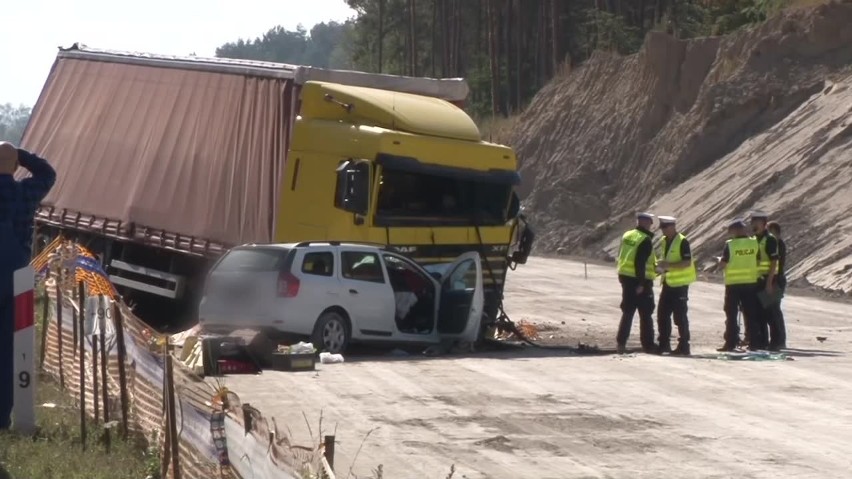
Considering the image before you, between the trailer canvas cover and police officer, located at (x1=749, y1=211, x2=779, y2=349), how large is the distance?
15.9 ft

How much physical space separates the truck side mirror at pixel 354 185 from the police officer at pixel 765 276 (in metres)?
5.03

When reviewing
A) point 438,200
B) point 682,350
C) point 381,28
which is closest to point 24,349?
point 438,200

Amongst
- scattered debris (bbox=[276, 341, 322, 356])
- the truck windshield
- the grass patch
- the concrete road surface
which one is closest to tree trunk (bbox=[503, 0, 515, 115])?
the truck windshield

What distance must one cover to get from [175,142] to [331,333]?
5.65 m

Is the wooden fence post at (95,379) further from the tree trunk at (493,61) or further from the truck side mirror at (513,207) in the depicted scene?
the tree trunk at (493,61)

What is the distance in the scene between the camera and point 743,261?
1927 cm

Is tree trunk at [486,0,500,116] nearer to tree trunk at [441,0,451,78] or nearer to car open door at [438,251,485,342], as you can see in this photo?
tree trunk at [441,0,451,78]

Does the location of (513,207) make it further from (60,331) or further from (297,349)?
(60,331)

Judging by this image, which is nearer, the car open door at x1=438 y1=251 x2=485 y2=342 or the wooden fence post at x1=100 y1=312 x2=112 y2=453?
the wooden fence post at x1=100 y1=312 x2=112 y2=453

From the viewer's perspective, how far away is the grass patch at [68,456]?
9750 mm

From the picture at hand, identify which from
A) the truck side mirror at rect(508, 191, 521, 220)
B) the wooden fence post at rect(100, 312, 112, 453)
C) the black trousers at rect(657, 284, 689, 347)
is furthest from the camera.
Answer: the truck side mirror at rect(508, 191, 521, 220)

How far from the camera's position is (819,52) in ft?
138

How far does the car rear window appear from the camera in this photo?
17.6 meters

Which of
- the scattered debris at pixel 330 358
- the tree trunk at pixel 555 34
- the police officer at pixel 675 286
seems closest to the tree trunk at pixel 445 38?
the tree trunk at pixel 555 34
